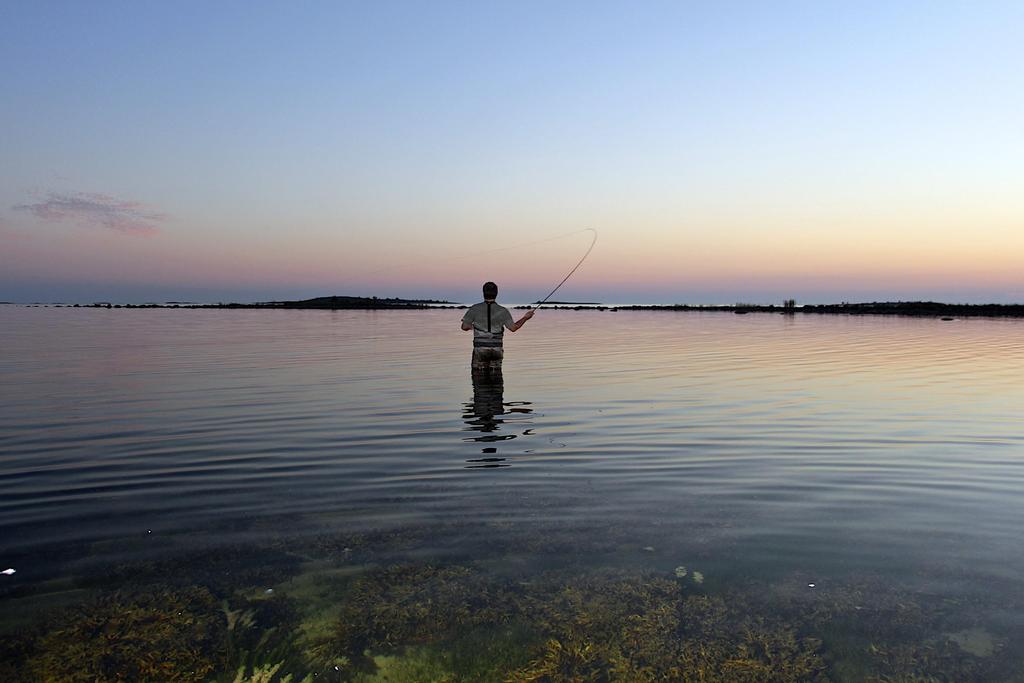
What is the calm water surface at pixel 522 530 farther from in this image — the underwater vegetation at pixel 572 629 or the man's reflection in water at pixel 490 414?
the man's reflection in water at pixel 490 414

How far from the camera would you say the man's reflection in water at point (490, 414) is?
41.1ft

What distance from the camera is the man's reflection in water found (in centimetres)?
1252

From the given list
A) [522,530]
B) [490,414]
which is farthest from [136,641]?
[490,414]

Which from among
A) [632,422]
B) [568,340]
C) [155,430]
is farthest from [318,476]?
[568,340]

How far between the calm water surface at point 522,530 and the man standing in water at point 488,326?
79.2 inches

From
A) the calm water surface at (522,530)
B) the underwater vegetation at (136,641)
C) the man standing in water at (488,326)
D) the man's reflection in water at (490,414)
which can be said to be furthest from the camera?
the man standing in water at (488,326)

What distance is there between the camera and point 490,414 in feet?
56.0

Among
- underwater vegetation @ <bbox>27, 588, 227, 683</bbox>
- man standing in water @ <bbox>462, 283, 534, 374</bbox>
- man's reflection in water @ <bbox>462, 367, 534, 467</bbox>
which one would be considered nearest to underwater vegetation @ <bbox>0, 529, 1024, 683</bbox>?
underwater vegetation @ <bbox>27, 588, 227, 683</bbox>

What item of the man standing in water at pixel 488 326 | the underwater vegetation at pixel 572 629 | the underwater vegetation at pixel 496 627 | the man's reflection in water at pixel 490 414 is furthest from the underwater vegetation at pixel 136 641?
the man standing in water at pixel 488 326

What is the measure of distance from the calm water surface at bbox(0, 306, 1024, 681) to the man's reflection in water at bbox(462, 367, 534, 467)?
0.14 metres

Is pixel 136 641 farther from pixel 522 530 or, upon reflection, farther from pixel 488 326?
pixel 488 326

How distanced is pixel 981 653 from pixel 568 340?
143 ft

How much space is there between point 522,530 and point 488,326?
42.3 feet

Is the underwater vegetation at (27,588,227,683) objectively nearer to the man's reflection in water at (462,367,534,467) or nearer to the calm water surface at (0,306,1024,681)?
the calm water surface at (0,306,1024,681)
